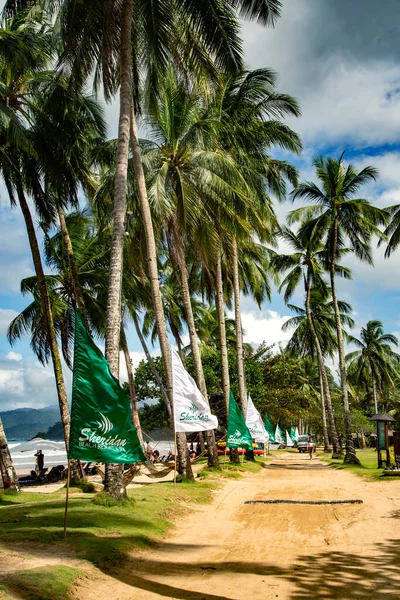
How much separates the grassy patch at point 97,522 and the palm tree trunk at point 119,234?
2.03 ft

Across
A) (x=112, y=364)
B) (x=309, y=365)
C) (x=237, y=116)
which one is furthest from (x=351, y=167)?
(x=309, y=365)

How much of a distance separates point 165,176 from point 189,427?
321 inches

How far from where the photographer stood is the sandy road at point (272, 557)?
6348mm

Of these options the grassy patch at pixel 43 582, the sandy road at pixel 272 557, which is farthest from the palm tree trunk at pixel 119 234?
the grassy patch at pixel 43 582

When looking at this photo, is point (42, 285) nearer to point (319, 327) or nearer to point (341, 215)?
point (341, 215)

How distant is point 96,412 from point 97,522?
2016 millimetres

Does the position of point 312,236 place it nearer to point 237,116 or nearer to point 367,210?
point 367,210

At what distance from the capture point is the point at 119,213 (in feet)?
40.0

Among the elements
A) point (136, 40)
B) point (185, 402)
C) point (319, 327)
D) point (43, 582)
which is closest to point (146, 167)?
point (136, 40)

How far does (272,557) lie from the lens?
8.12 metres

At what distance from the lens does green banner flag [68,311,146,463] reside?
8.77 meters

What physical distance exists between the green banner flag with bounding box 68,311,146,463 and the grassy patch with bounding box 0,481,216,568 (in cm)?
115

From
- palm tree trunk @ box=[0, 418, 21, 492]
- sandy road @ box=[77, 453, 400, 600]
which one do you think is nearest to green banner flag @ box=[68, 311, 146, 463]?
sandy road @ box=[77, 453, 400, 600]

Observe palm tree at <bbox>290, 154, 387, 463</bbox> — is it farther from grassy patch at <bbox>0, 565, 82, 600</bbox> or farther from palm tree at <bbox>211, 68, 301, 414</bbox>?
grassy patch at <bbox>0, 565, 82, 600</bbox>
